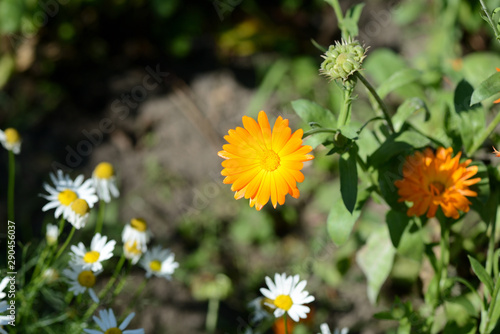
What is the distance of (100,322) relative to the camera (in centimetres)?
125

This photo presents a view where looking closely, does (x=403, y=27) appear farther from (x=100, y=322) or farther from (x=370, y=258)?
(x=100, y=322)

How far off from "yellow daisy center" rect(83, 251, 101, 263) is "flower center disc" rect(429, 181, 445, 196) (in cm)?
88

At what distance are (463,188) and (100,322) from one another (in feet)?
3.18

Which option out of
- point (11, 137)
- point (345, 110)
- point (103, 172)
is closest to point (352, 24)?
point (345, 110)

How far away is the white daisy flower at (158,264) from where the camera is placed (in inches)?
59.1

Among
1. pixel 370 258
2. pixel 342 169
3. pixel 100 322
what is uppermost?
pixel 370 258

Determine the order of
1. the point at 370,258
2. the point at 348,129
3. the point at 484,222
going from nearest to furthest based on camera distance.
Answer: the point at 348,129, the point at 484,222, the point at 370,258

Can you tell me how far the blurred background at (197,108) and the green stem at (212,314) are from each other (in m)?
0.03

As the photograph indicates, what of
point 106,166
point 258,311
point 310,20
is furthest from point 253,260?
point 310,20

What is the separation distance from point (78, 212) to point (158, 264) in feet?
0.99

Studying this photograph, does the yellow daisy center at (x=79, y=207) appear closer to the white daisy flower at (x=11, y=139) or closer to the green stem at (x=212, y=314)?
the white daisy flower at (x=11, y=139)

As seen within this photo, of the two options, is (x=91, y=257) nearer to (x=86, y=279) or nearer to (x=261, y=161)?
(x=86, y=279)

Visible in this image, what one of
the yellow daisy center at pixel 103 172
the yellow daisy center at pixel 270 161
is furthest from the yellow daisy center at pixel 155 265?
the yellow daisy center at pixel 270 161

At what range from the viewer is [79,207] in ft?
4.39
